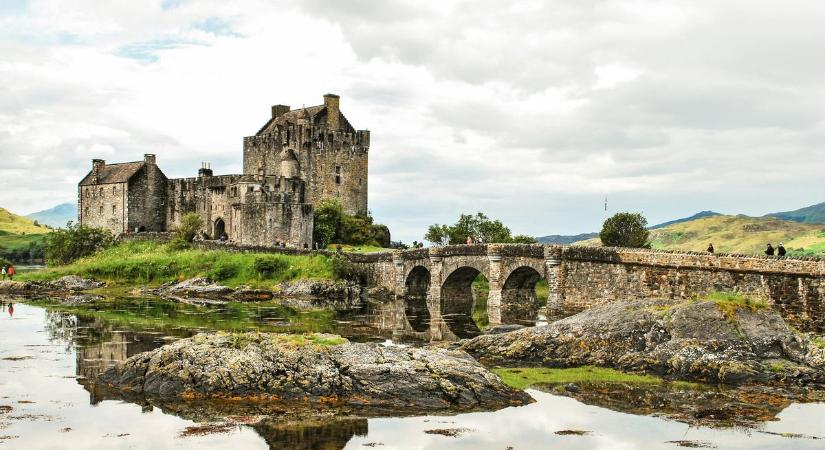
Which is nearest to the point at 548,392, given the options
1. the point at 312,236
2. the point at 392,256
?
the point at 392,256

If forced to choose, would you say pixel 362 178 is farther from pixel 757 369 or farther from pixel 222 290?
pixel 757 369

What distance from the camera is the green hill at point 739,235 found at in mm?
107562

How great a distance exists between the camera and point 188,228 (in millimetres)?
73438

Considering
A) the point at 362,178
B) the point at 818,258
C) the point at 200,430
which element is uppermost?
the point at 362,178

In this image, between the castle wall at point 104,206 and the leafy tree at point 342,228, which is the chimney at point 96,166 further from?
the leafy tree at point 342,228

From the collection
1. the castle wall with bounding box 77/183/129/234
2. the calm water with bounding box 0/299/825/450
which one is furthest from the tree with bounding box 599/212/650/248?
the calm water with bounding box 0/299/825/450

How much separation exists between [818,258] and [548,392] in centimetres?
1317

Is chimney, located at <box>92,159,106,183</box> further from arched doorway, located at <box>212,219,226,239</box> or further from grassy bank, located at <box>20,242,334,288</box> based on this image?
grassy bank, located at <box>20,242,334,288</box>

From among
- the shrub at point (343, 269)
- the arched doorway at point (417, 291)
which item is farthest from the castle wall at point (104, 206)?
the arched doorway at point (417, 291)

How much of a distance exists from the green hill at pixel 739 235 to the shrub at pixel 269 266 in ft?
177

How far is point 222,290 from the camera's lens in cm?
5812

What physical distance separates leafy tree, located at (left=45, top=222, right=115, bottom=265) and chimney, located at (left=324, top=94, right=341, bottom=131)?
22214mm

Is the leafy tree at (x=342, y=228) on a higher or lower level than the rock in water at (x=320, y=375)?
higher

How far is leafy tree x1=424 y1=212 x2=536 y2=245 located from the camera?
74188 mm
